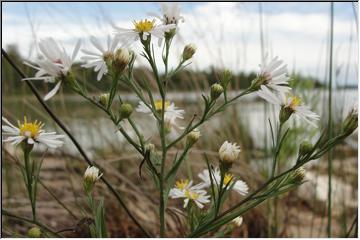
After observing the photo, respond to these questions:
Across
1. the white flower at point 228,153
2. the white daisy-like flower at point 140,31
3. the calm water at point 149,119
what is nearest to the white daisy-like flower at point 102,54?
the white daisy-like flower at point 140,31

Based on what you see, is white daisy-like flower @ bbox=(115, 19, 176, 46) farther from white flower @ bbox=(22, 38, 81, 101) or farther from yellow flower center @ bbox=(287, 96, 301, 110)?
yellow flower center @ bbox=(287, 96, 301, 110)

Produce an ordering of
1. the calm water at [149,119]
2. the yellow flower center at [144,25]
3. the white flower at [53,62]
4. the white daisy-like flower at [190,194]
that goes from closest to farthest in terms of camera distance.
A: the white flower at [53,62] < the yellow flower center at [144,25] < the white daisy-like flower at [190,194] < the calm water at [149,119]

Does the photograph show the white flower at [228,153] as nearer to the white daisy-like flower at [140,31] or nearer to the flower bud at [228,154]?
the flower bud at [228,154]

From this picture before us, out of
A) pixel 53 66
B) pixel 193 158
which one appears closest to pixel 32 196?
pixel 53 66

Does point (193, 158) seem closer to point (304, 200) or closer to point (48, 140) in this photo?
point (304, 200)

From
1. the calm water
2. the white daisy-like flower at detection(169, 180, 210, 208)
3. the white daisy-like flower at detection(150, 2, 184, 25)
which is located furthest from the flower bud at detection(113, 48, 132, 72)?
the calm water

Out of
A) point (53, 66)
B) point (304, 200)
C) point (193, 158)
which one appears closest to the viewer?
point (53, 66)
